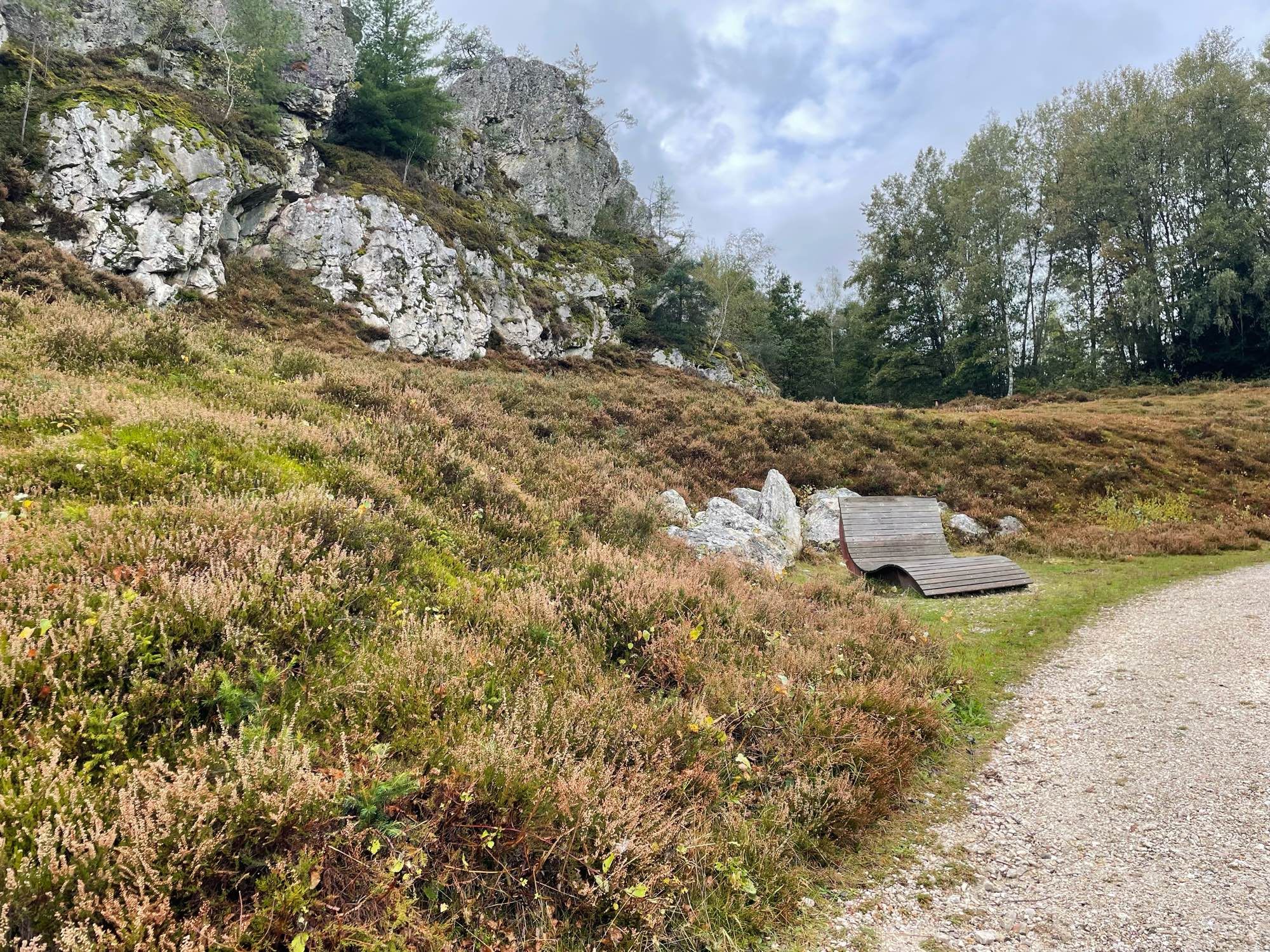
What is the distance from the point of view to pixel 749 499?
13.8 metres

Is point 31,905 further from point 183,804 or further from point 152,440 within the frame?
point 152,440

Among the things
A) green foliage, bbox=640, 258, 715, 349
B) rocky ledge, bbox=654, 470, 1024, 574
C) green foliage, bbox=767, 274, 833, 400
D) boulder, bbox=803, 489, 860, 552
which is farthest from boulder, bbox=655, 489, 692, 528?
green foliage, bbox=767, 274, 833, 400

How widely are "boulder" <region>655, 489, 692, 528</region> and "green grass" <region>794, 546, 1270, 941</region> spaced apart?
254 cm

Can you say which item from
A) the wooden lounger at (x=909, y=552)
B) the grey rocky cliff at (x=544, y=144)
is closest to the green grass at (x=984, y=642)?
the wooden lounger at (x=909, y=552)

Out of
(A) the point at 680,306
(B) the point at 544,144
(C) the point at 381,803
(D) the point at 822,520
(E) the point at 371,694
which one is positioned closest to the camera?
(C) the point at 381,803

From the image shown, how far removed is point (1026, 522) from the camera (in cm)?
1433

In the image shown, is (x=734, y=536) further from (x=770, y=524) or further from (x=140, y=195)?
(x=140, y=195)

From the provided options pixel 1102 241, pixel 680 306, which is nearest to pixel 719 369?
pixel 680 306

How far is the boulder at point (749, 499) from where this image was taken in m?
13.5

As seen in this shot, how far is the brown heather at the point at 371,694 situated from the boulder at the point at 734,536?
1.72 metres

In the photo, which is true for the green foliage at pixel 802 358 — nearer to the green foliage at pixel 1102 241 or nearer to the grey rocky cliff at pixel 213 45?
the green foliage at pixel 1102 241

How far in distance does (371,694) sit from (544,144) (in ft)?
225

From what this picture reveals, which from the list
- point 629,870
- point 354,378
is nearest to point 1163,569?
point 629,870

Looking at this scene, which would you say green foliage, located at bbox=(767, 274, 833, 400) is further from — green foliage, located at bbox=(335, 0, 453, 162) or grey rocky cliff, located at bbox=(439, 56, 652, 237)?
green foliage, located at bbox=(335, 0, 453, 162)
